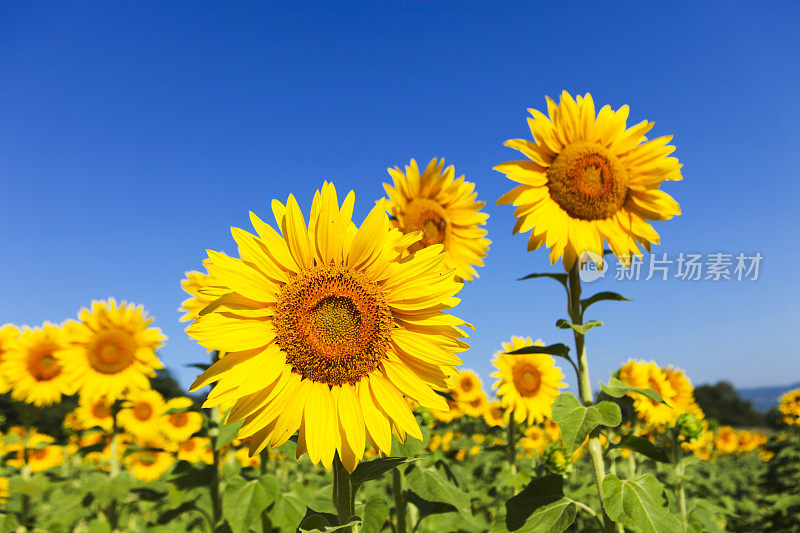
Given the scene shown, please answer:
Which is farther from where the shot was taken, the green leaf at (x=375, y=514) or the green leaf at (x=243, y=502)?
the green leaf at (x=243, y=502)

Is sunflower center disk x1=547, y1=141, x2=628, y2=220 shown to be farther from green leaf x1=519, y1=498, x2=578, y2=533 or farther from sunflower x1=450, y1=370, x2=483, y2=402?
sunflower x1=450, y1=370, x2=483, y2=402

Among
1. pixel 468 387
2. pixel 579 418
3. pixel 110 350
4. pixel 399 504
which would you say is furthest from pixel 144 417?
pixel 579 418

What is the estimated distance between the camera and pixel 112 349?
5367 mm

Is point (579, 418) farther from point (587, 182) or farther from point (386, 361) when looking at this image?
point (587, 182)

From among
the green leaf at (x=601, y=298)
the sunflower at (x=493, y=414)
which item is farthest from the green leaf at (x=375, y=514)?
the sunflower at (x=493, y=414)

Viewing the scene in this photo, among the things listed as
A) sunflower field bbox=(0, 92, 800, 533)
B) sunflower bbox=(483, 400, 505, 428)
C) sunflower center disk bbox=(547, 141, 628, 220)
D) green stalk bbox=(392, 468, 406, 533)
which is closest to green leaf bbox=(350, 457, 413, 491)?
sunflower field bbox=(0, 92, 800, 533)

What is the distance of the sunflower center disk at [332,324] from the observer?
2.08 meters

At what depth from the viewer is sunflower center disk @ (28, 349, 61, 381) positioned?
6242mm

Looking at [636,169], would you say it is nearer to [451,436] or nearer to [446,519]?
[446,519]

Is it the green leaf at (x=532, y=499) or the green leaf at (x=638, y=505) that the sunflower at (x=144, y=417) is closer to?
the green leaf at (x=532, y=499)

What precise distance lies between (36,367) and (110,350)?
1.71m

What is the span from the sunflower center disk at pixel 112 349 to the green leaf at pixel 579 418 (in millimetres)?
4402

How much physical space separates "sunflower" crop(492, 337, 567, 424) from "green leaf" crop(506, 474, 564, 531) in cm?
304

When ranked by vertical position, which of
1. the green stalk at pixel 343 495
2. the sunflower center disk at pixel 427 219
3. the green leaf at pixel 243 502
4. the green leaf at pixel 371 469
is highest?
the sunflower center disk at pixel 427 219
